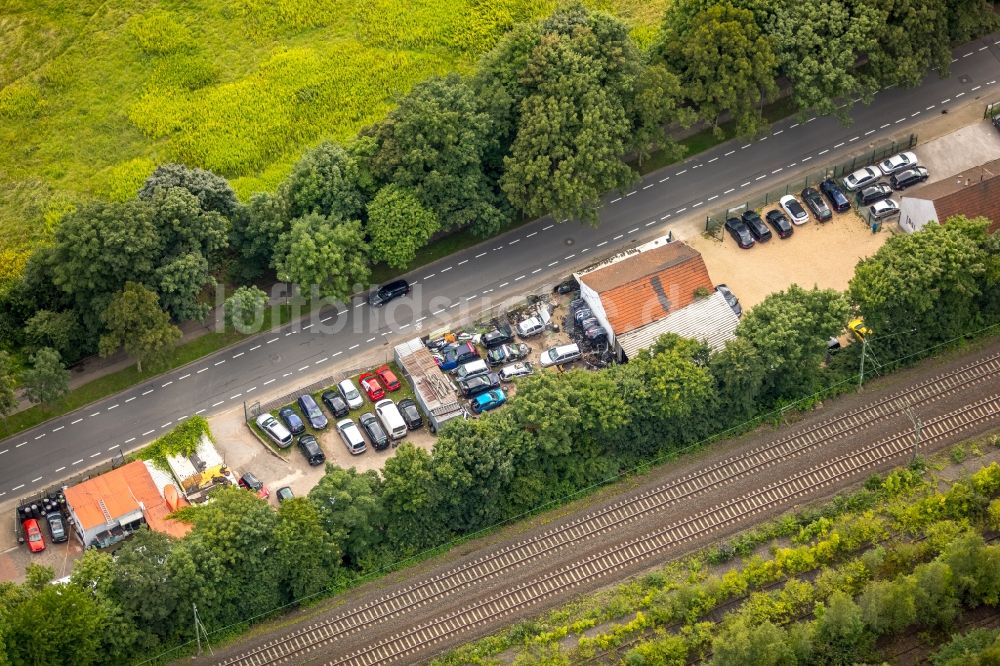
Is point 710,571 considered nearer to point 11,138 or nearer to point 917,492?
point 917,492

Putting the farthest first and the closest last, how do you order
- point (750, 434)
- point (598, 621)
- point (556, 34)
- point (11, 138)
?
point (11, 138) < point (556, 34) < point (750, 434) < point (598, 621)

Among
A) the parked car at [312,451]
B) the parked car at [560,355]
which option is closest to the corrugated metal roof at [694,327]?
the parked car at [560,355]

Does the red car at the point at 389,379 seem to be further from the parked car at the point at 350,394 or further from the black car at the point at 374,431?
the black car at the point at 374,431

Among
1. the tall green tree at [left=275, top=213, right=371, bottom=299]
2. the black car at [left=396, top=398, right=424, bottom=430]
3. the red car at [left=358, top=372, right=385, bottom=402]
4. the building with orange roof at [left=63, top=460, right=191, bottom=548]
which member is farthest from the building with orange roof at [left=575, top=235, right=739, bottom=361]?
the building with orange roof at [left=63, top=460, right=191, bottom=548]

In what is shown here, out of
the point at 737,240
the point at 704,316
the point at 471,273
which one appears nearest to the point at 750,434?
the point at 704,316

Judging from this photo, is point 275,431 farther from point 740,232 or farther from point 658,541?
point 740,232
